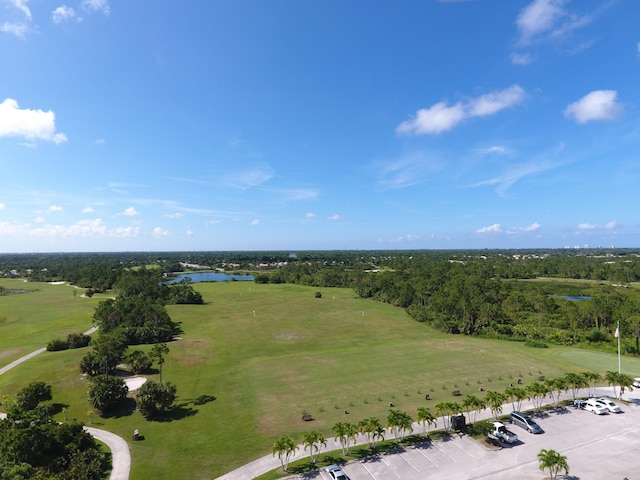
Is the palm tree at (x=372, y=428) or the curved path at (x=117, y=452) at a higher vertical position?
the palm tree at (x=372, y=428)

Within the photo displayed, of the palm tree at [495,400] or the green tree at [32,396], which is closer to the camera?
the palm tree at [495,400]

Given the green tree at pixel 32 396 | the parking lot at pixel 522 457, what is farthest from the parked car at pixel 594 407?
the green tree at pixel 32 396

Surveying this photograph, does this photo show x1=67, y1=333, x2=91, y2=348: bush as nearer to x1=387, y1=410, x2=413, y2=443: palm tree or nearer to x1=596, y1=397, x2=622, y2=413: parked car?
x1=387, y1=410, x2=413, y2=443: palm tree

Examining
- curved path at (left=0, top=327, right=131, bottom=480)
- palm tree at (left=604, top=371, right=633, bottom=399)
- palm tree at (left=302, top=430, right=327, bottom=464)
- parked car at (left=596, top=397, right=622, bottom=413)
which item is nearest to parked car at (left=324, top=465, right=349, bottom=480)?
palm tree at (left=302, top=430, right=327, bottom=464)

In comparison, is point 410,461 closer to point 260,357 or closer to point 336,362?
point 336,362

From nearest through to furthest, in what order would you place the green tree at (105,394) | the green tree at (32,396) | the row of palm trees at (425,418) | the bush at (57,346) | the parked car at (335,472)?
the parked car at (335,472), the row of palm trees at (425,418), the green tree at (105,394), the green tree at (32,396), the bush at (57,346)

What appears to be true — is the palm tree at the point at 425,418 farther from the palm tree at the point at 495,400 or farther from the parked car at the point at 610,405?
the parked car at the point at 610,405
